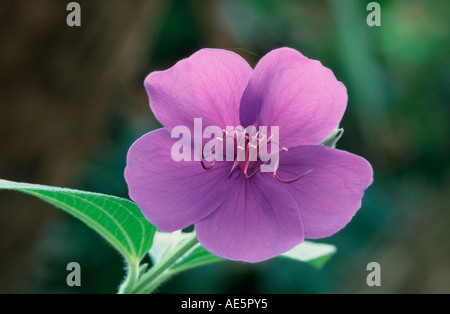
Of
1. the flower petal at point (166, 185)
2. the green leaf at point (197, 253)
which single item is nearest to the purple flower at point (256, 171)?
the flower petal at point (166, 185)

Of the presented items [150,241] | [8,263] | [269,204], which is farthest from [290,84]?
[8,263]

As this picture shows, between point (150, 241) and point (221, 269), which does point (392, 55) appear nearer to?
point (221, 269)

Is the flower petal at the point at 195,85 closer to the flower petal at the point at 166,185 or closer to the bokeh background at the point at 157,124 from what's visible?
the flower petal at the point at 166,185

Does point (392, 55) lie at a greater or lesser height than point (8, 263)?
greater

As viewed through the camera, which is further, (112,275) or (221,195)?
(112,275)

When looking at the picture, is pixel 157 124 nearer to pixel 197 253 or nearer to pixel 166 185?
pixel 197 253

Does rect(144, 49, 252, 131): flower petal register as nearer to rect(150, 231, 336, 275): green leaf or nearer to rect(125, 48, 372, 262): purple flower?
rect(125, 48, 372, 262): purple flower
